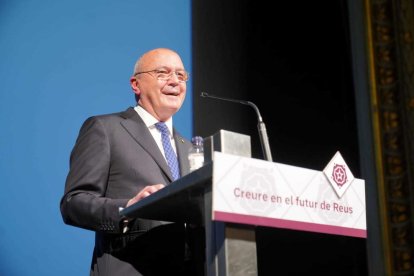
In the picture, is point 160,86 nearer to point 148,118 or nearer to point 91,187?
point 148,118

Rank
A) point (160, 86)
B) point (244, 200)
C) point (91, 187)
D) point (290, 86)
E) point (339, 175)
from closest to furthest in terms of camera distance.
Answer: point (244, 200)
point (339, 175)
point (91, 187)
point (160, 86)
point (290, 86)

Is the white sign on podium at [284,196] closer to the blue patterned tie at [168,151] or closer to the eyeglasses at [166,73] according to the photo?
the blue patterned tie at [168,151]

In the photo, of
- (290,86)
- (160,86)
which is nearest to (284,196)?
(160,86)

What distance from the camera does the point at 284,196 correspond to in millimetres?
A: 1137

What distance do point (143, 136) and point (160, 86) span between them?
0.32 metres

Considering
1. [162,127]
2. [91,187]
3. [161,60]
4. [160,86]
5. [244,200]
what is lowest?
[244,200]

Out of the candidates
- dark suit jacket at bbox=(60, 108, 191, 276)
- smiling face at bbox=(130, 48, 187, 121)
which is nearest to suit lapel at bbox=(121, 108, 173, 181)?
dark suit jacket at bbox=(60, 108, 191, 276)

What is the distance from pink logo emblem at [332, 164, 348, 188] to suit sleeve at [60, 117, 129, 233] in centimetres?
57

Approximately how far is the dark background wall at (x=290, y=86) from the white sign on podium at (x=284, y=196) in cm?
198

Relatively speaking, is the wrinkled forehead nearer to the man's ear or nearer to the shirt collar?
the man's ear

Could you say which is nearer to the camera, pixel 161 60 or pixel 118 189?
pixel 118 189

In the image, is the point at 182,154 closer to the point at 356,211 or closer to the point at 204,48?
the point at 356,211

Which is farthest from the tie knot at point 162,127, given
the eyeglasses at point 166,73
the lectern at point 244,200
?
the lectern at point 244,200

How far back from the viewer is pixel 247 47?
11.5 ft
